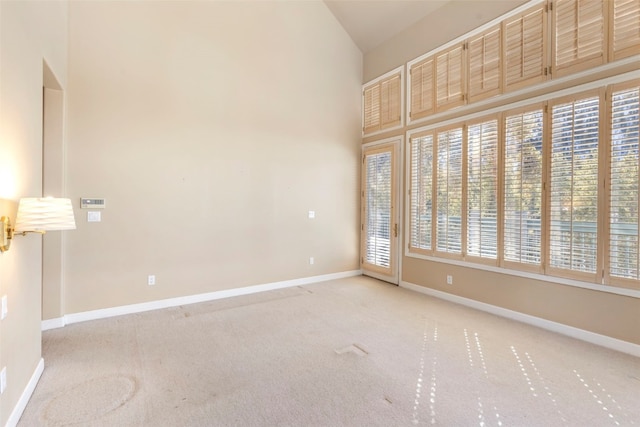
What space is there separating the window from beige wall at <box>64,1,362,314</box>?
23 cm

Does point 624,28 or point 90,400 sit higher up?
point 624,28

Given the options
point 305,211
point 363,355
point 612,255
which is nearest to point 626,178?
point 612,255

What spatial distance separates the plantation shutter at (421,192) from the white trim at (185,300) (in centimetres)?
163

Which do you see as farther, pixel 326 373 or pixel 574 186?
pixel 574 186

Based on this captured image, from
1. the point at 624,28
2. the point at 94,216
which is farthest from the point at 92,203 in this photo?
the point at 624,28

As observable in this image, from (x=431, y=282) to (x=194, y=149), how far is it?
3.87 meters

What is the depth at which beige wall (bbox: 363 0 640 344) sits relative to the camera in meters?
2.99

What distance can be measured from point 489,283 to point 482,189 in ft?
3.91

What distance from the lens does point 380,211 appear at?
18.1 feet

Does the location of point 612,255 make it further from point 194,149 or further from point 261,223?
point 194,149

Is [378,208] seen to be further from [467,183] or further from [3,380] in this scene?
[3,380]

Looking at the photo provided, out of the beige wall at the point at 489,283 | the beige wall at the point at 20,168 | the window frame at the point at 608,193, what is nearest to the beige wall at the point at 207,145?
the beige wall at the point at 489,283

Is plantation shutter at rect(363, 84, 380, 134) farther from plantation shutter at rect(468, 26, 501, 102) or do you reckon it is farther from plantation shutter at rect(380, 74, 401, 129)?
plantation shutter at rect(468, 26, 501, 102)

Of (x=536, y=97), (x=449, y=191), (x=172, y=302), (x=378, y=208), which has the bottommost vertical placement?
(x=172, y=302)
